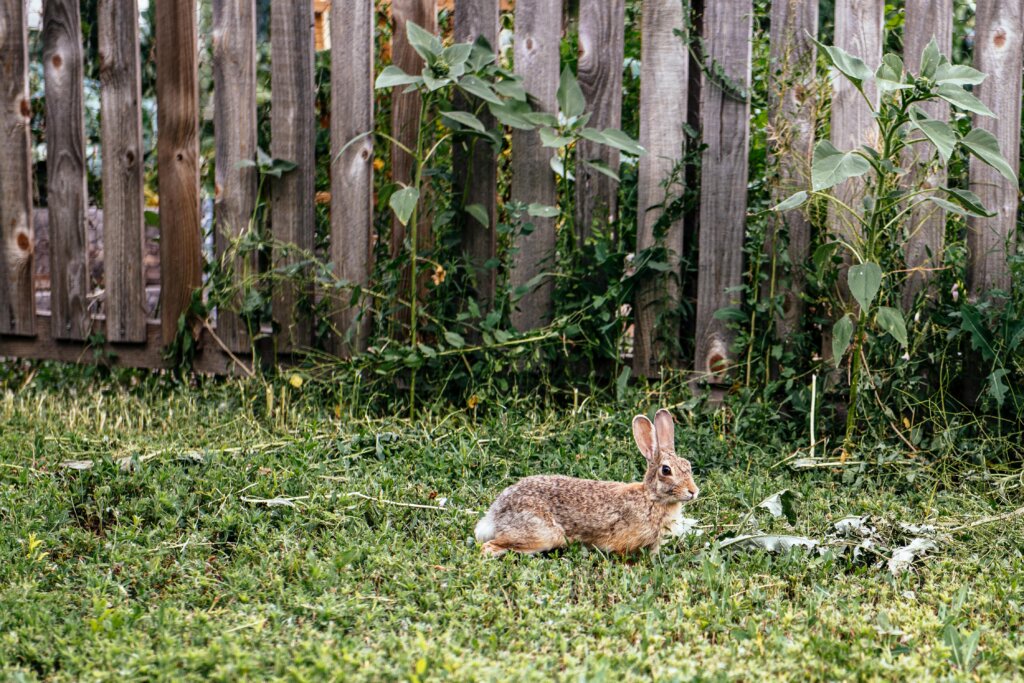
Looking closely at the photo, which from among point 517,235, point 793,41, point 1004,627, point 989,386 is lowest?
point 1004,627

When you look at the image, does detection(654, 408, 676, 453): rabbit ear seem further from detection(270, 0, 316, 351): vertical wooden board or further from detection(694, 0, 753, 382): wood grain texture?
detection(270, 0, 316, 351): vertical wooden board

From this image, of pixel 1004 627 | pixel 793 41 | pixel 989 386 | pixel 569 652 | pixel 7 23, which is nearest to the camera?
pixel 569 652

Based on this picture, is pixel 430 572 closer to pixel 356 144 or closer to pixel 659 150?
pixel 659 150

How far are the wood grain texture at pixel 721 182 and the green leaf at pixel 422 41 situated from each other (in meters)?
1.13

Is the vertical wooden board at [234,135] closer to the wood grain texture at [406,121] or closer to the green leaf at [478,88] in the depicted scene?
the wood grain texture at [406,121]

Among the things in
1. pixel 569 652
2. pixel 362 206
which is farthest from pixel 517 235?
pixel 569 652

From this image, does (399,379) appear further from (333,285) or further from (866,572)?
(866,572)

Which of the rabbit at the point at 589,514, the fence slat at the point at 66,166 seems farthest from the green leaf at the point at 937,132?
the fence slat at the point at 66,166

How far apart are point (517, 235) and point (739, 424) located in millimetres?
1263

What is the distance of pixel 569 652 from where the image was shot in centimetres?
259

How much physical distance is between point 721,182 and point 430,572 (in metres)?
2.32

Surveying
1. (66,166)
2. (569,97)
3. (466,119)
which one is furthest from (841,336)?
(66,166)

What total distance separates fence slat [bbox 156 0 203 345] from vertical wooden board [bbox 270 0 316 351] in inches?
16.7

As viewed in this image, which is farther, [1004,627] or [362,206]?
[362,206]
